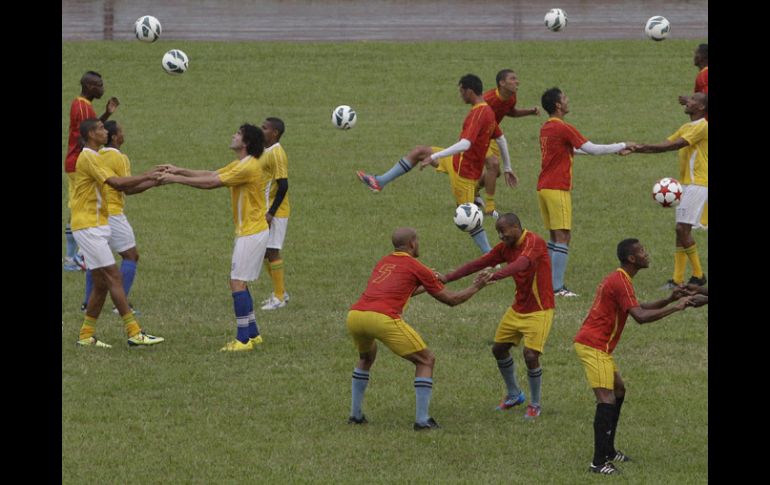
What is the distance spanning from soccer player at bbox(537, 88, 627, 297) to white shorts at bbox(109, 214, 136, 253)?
577 cm

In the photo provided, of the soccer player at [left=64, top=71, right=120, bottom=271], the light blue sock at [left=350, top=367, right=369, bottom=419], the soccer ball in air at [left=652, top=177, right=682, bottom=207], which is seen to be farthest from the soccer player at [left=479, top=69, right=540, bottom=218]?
the light blue sock at [left=350, top=367, right=369, bottom=419]

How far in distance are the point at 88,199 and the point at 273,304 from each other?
3.35m

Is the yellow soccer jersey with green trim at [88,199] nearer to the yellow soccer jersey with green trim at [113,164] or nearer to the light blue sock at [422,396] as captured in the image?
the yellow soccer jersey with green trim at [113,164]

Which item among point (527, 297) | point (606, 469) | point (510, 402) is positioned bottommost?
point (606, 469)

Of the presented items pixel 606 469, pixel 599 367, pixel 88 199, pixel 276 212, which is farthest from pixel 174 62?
pixel 606 469

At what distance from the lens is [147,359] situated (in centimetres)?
1655

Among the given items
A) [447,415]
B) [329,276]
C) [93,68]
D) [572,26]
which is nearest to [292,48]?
[93,68]

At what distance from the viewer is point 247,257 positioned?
16.7 metres

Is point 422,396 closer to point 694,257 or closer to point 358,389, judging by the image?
point 358,389

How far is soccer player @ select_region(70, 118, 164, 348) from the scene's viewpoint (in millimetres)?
16688

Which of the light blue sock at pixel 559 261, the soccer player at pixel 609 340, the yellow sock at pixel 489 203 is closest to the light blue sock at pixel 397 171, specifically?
the light blue sock at pixel 559 261

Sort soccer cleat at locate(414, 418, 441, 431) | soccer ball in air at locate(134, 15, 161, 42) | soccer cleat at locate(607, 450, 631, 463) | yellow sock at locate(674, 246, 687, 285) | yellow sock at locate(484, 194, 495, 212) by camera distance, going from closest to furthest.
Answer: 1. soccer cleat at locate(607, 450, 631, 463)
2. soccer cleat at locate(414, 418, 441, 431)
3. yellow sock at locate(674, 246, 687, 285)
4. yellow sock at locate(484, 194, 495, 212)
5. soccer ball in air at locate(134, 15, 161, 42)

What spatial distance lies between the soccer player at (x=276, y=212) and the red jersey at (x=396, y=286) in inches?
182

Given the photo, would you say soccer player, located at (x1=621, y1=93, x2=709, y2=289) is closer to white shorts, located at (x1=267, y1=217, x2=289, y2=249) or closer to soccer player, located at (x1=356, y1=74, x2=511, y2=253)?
soccer player, located at (x1=356, y1=74, x2=511, y2=253)
